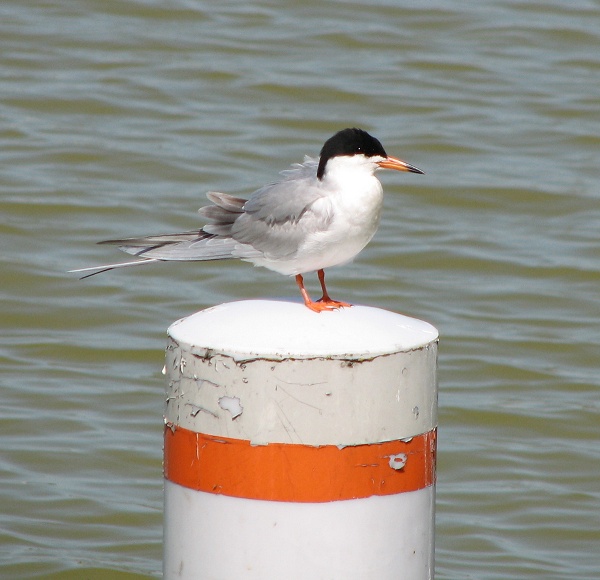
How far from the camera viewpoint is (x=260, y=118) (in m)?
10.9

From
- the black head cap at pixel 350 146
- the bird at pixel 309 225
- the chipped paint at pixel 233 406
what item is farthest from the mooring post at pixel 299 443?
the black head cap at pixel 350 146

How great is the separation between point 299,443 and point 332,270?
5.57 m

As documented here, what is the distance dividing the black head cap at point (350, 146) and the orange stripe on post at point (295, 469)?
1219 mm

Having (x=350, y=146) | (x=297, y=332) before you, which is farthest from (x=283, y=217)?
(x=297, y=332)

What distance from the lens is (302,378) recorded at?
3.00 m

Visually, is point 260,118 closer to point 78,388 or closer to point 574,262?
point 574,262

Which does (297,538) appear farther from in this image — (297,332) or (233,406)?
(297,332)

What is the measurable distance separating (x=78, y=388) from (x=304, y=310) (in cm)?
425

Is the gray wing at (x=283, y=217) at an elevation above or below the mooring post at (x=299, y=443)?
above

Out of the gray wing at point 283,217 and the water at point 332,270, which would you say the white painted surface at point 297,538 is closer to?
the gray wing at point 283,217

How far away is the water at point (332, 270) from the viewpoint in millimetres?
6254

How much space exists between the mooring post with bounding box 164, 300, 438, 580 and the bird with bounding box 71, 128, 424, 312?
83cm

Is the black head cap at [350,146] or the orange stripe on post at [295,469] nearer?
the orange stripe on post at [295,469]

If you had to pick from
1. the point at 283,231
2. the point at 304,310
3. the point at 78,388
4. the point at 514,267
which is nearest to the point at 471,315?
the point at 514,267
